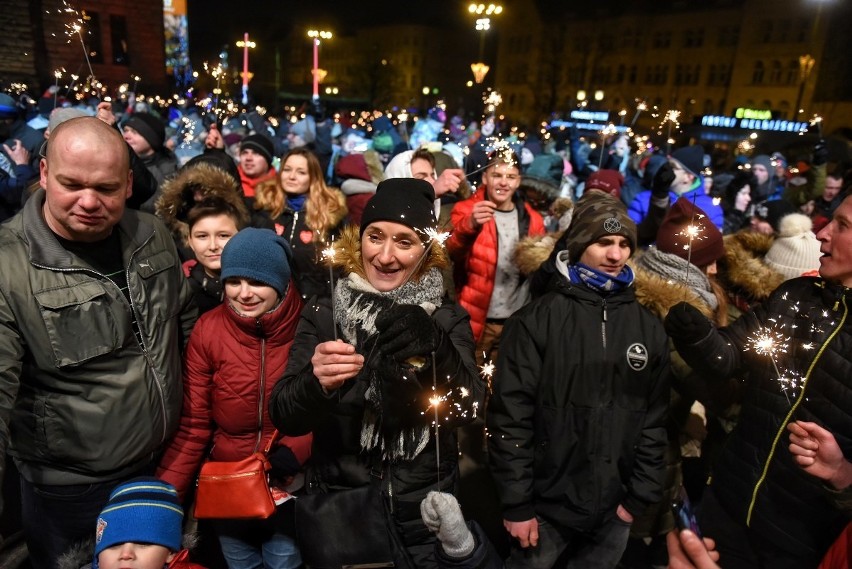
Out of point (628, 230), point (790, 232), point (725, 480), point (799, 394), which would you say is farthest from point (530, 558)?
point (790, 232)

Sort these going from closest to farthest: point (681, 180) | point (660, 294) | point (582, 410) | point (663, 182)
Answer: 1. point (582, 410)
2. point (660, 294)
3. point (663, 182)
4. point (681, 180)

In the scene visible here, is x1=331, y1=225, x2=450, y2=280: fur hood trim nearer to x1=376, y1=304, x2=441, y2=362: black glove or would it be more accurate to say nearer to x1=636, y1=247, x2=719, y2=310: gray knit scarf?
x1=376, y1=304, x2=441, y2=362: black glove

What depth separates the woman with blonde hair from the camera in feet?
15.0

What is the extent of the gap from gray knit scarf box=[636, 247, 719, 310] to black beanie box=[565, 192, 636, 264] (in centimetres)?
57

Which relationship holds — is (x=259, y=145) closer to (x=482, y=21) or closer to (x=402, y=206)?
(x=402, y=206)

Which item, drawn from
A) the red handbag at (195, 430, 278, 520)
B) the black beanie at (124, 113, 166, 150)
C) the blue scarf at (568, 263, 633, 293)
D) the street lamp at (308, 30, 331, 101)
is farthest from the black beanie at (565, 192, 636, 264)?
the street lamp at (308, 30, 331, 101)

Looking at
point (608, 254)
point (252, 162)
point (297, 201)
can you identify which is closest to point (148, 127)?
point (252, 162)

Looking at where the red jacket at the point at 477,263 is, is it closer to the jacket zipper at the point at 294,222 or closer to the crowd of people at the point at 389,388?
the crowd of people at the point at 389,388

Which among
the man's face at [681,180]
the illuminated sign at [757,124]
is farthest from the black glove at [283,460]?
the illuminated sign at [757,124]

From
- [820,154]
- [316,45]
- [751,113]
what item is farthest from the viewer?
[751,113]

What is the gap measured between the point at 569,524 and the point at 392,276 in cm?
160

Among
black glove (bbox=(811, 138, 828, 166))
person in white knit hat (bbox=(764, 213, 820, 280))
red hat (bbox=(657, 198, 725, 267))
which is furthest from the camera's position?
black glove (bbox=(811, 138, 828, 166))

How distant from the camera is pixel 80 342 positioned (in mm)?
2127

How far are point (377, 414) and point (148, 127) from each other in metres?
4.89
